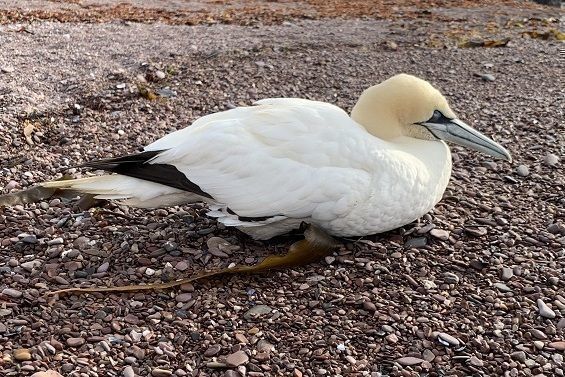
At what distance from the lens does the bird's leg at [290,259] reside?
11.1 ft

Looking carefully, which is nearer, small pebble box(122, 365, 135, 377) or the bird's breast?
small pebble box(122, 365, 135, 377)

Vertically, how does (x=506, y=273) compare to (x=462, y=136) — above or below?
A: below

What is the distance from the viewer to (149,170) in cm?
373

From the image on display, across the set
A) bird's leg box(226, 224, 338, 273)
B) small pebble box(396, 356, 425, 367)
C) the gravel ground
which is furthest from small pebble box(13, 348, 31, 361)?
small pebble box(396, 356, 425, 367)

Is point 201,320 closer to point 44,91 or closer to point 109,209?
point 109,209

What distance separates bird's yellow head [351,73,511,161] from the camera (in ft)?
13.2

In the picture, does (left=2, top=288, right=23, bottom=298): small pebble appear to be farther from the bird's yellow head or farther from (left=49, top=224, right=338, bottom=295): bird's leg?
the bird's yellow head

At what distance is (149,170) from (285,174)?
2.40 feet

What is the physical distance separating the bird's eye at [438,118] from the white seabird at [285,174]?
0.86ft

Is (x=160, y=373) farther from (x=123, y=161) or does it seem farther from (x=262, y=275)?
(x=123, y=161)

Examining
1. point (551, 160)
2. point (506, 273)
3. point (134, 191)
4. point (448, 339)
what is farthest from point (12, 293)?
point (551, 160)

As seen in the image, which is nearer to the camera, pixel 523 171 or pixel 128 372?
pixel 128 372

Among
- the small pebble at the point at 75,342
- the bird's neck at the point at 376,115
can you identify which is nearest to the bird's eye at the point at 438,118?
the bird's neck at the point at 376,115

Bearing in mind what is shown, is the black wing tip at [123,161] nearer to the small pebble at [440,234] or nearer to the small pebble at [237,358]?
the small pebble at [237,358]
